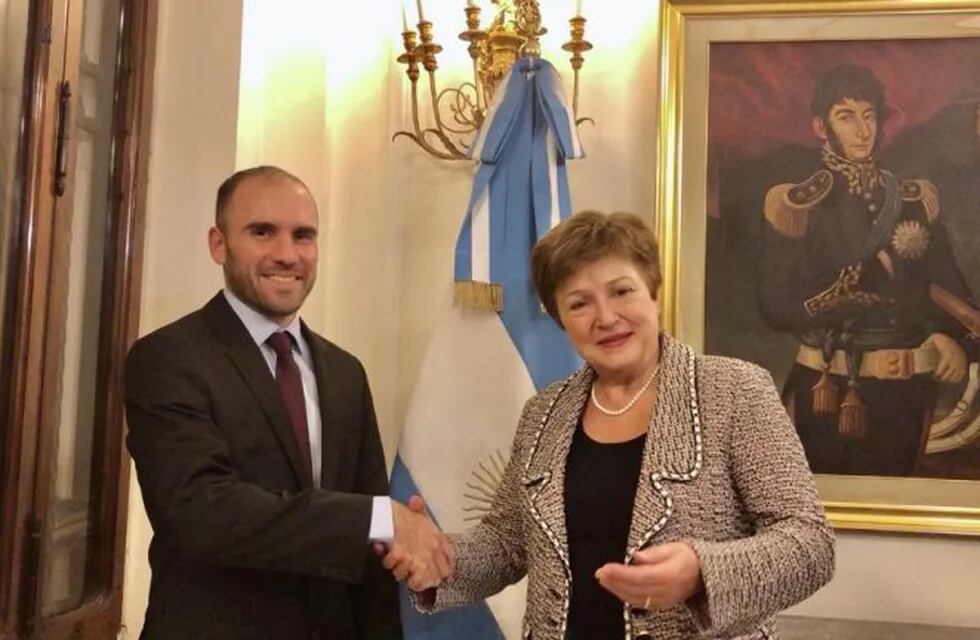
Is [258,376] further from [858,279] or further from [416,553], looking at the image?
[858,279]

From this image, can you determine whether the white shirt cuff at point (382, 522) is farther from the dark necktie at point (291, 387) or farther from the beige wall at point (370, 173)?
the beige wall at point (370, 173)

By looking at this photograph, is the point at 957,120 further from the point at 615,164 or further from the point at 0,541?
the point at 0,541

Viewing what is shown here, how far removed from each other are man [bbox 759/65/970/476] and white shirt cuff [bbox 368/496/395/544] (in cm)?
114

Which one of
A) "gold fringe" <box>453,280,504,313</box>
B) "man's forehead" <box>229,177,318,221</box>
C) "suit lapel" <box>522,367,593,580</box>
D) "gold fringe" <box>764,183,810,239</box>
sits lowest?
"suit lapel" <box>522,367,593,580</box>

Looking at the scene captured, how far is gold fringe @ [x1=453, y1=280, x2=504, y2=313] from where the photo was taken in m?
2.06

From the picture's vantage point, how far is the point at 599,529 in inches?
50.9

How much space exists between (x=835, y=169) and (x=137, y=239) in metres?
1.53

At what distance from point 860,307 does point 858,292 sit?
0.03 meters

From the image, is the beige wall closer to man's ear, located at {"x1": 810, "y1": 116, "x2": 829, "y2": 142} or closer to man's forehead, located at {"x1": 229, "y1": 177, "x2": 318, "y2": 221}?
man's ear, located at {"x1": 810, "y1": 116, "x2": 829, "y2": 142}

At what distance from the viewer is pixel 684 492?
1230mm

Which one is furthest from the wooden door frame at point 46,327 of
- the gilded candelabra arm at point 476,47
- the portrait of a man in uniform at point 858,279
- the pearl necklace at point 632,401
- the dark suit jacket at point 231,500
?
the portrait of a man in uniform at point 858,279

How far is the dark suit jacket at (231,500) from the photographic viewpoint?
1268 millimetres

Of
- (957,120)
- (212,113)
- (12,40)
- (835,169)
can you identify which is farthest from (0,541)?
(957,120)

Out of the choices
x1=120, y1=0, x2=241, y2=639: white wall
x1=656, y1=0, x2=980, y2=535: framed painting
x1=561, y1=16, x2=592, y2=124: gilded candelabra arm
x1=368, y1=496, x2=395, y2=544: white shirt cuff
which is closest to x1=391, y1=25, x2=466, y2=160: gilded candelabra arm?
x1=561, y1=16, x2=592, y2=124: gilded candelabra arm
